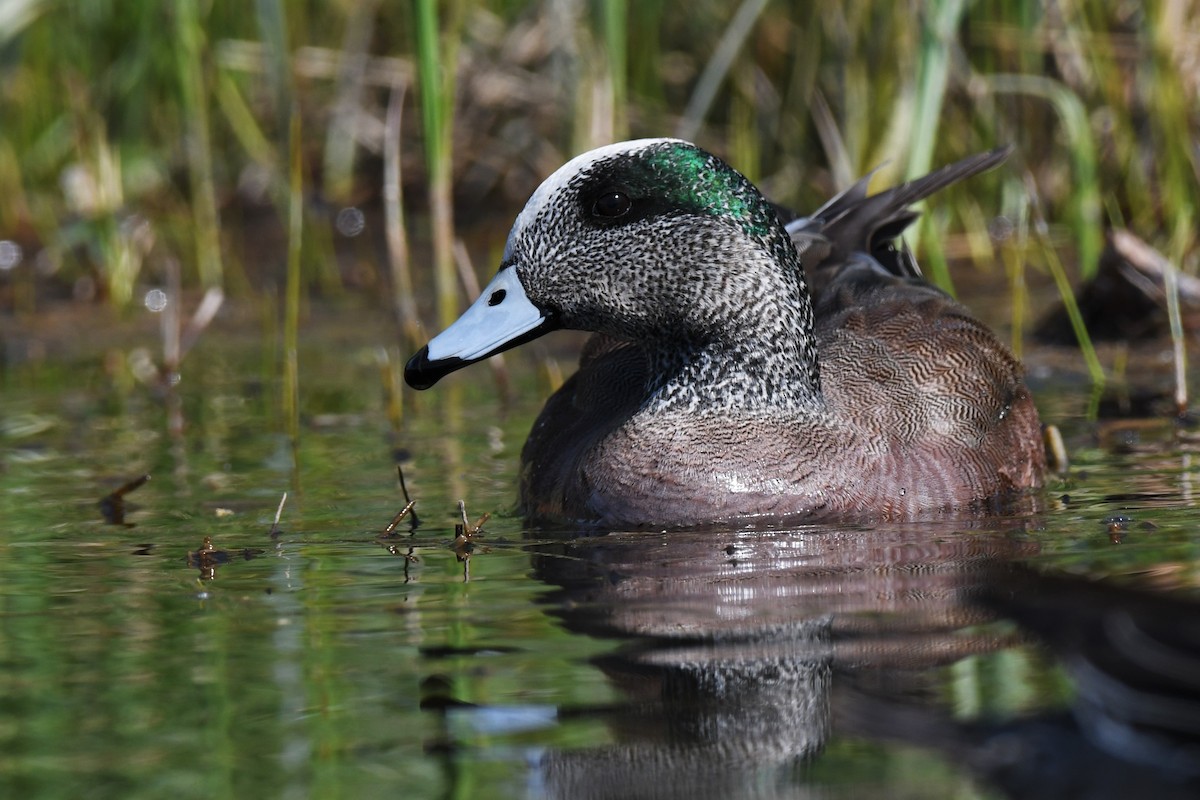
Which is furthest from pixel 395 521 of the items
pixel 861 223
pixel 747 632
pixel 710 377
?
pixel 861 223

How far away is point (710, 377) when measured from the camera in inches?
175

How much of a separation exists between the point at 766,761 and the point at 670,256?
7.05 feet

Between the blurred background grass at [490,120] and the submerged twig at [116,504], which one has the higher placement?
the blurred background grass at [490,120]

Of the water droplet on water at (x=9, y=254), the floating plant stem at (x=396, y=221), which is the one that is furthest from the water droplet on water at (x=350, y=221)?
the floating plant stem at (x=396, y=221)

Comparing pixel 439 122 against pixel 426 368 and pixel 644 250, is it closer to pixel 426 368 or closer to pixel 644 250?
pixel 644 250

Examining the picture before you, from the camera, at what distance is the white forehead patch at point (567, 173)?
14.4ft

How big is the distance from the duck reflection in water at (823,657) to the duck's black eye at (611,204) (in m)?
0.84

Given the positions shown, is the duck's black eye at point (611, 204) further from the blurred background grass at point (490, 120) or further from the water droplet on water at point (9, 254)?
the water droplet on water at point (9, 254)

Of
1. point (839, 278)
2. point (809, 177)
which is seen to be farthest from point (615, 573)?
point (809, 177)

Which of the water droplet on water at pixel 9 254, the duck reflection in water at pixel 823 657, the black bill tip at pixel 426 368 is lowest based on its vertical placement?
the duck reflection in water at pixel 823 657

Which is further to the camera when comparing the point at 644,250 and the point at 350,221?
the point at 350,221

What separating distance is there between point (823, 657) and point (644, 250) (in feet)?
5.77

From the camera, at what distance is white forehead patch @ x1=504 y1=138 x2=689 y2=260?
4.38 meters

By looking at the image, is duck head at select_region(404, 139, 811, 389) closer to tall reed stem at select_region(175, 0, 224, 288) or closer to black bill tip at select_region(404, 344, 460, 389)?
black bill tip at select_region(404, 344, 460, 389)
